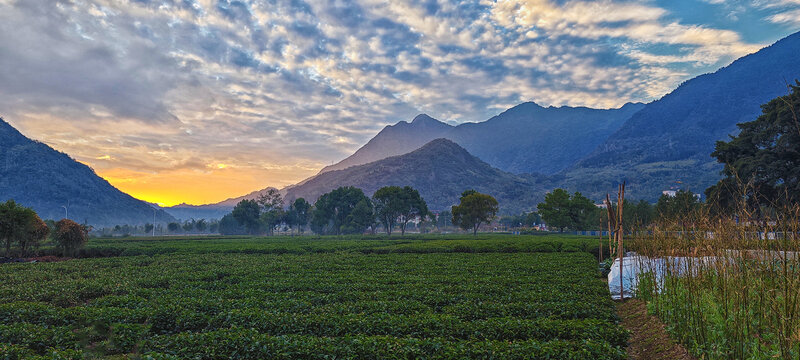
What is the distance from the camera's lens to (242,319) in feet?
38.9

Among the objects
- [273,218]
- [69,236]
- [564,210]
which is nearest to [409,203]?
[564,210]

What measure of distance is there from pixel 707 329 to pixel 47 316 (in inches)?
744

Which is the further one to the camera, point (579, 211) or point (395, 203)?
point (395, 203)

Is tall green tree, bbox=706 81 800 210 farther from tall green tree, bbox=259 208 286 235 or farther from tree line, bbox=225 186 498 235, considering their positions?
tall green tree, bbox=259 208 286 235

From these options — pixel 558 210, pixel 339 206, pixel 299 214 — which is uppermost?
pixel 339 206

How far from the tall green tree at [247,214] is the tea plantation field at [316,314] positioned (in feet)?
368

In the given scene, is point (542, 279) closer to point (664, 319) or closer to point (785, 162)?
point (664, 319)

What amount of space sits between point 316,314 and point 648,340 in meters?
9.88

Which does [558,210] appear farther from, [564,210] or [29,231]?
[29,231]

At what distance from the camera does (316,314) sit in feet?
39.6

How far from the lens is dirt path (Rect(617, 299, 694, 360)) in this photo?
9492 millimetres

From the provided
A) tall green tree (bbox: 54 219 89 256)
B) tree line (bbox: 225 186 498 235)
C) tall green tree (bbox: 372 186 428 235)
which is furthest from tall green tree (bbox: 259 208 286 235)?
tall green tree (bbox: 54 219 89 256)

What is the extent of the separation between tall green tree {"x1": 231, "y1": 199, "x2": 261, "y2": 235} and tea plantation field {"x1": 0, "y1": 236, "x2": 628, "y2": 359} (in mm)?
112137

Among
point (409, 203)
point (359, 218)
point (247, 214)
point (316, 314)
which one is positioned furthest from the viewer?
point (247, 214)
